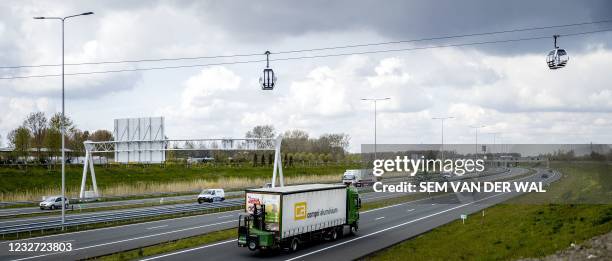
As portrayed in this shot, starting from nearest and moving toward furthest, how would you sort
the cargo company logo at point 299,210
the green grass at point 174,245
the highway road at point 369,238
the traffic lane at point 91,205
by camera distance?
the green grass at point 174,245 < the highway road at point 369,238 < the cargo company logo at point 299,210 < the traffic lane at point 91,205

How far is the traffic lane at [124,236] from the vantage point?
2573 cm

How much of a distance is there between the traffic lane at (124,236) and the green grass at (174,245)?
34.3 inches

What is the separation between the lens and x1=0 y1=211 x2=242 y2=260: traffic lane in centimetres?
Result: 2573

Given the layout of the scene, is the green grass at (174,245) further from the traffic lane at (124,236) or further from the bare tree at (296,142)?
the bare tree at (296,142)

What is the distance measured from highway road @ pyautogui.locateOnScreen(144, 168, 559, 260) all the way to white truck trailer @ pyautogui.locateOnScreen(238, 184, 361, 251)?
64cm

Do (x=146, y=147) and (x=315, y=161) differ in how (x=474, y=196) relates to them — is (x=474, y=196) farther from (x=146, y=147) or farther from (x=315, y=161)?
(x=315, y=161)

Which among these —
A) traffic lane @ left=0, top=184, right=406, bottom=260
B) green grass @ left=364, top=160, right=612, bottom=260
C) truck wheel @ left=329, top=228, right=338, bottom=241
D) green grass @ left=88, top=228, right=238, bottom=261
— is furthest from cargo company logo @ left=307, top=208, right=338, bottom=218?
traffic lane @ left=0, top=184, right=406, bottom=260

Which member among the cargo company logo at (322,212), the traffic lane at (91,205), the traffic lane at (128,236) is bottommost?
the traffic lane at (91,205)

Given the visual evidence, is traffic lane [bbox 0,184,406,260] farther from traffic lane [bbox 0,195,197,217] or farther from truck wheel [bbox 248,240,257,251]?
traffic lane [bbox 0,195,197,217]

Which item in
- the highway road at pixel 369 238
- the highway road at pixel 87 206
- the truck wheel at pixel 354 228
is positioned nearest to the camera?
the highway road at pixel 369 238

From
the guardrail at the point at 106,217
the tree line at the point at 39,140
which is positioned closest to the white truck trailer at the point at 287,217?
the guardrail at the point at 106,217

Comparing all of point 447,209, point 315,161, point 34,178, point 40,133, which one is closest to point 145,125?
point 34,178

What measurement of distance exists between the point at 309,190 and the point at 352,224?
5.77 metres

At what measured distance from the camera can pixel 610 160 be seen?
4322 centimetres
